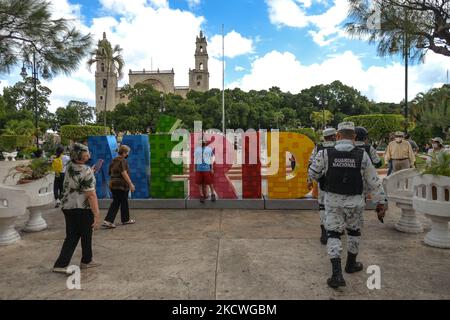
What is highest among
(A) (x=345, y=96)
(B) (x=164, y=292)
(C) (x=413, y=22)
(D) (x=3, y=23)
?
(A) (x=345, y=96)

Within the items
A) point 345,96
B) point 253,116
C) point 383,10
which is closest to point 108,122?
point 253,116

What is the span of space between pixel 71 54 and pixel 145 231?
220 inches

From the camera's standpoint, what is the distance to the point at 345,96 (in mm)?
69938

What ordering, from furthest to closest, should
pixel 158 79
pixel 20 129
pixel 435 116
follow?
pixel 158 79 < pixel 20 129 < pixel 435 116

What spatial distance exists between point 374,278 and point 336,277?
541mm

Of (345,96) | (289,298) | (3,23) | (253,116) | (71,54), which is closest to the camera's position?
(289,298)

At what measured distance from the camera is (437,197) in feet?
16.1

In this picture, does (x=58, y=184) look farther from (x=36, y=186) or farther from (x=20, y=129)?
(x=20, y=129)

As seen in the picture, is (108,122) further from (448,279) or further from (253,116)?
(448,279)

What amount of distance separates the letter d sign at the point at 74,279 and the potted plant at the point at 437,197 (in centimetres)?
483

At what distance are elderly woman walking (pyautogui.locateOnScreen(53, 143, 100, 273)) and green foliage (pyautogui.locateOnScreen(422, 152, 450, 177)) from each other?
15.6 ft

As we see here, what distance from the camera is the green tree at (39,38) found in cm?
770

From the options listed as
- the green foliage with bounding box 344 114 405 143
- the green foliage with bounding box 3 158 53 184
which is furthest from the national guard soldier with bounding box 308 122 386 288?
the green foliage with bounding box 344 114 405 143

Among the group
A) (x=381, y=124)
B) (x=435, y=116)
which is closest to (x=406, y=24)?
(x=381, y=124)
